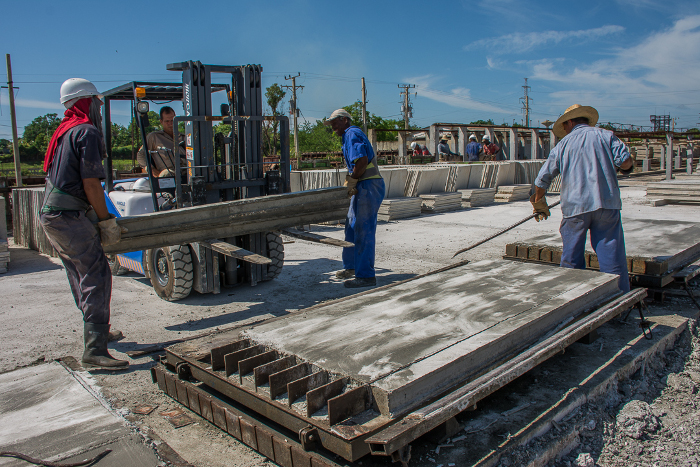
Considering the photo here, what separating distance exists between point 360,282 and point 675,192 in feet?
41.0

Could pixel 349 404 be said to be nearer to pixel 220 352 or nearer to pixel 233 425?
pixel 233 425

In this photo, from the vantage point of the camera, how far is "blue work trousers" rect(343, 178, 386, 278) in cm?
647

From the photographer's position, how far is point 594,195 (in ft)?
15.0

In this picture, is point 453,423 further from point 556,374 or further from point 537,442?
point 556,374

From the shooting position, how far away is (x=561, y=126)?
5.15m

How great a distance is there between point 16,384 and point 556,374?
160 inches

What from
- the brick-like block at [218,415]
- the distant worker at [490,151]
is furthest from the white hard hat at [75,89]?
the distant worker at [490,151]

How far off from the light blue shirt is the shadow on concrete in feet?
24.8

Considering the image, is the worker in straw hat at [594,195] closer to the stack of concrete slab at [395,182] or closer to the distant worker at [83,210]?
the distant worker at [83,210]

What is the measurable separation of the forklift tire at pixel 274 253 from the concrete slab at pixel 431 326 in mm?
2616

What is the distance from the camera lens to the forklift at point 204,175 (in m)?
5.91

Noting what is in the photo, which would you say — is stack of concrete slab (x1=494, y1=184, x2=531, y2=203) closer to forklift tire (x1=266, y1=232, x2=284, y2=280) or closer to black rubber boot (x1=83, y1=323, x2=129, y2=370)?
forklift tire (x1=266, y1=232, x2=284, y2=280)

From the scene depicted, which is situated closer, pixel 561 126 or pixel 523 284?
pixel 523 284

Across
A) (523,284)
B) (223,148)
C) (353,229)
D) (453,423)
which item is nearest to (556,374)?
(523,284)
